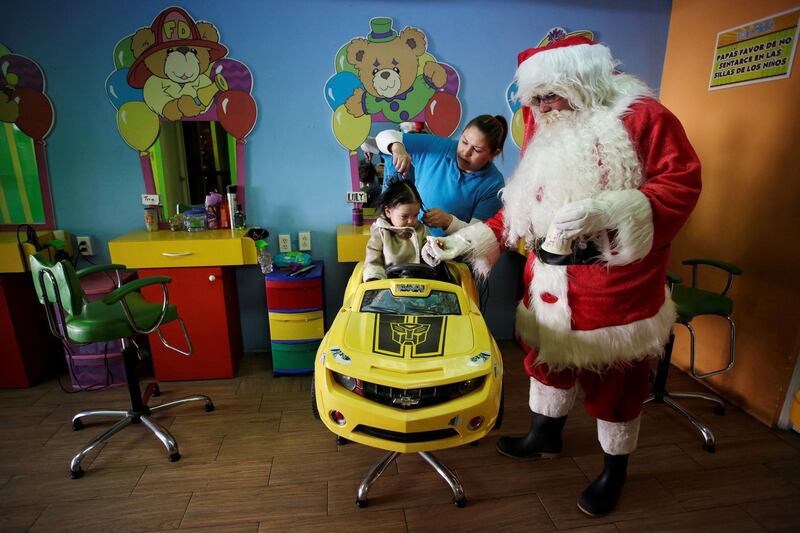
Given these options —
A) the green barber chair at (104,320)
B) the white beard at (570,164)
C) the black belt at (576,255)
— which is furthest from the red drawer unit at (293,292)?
the black belt at (576,255)

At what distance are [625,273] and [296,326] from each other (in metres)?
1.76

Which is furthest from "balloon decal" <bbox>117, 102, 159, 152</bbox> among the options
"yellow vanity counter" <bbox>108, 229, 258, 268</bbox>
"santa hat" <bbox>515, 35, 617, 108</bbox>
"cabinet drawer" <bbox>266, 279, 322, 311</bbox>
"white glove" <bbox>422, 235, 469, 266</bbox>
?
"santa hat" <bbox>515, 35, 617, 108</bbox>

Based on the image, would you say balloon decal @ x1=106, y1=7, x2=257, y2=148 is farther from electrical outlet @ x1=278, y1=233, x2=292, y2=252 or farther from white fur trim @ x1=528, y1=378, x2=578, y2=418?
white fur trim @ x1=528, y1=378, x2=578, y2=418

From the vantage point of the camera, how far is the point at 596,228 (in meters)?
1.21

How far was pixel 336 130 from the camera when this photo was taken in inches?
104

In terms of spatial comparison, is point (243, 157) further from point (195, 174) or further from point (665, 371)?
point (665, 371)

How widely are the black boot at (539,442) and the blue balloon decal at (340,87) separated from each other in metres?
2.04

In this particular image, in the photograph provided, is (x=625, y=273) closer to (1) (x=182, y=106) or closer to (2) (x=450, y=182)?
(2) (x=450, y=182)

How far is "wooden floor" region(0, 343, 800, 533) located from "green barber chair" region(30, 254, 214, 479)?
98 mm

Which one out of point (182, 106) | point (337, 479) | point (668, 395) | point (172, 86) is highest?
point (172, 86)

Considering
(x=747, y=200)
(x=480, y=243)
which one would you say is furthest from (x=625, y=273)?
(x=747, y=200)

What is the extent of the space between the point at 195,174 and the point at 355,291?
1.58 metres

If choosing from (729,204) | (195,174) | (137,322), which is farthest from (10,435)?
(729,204)

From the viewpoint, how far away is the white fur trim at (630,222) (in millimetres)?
1193
